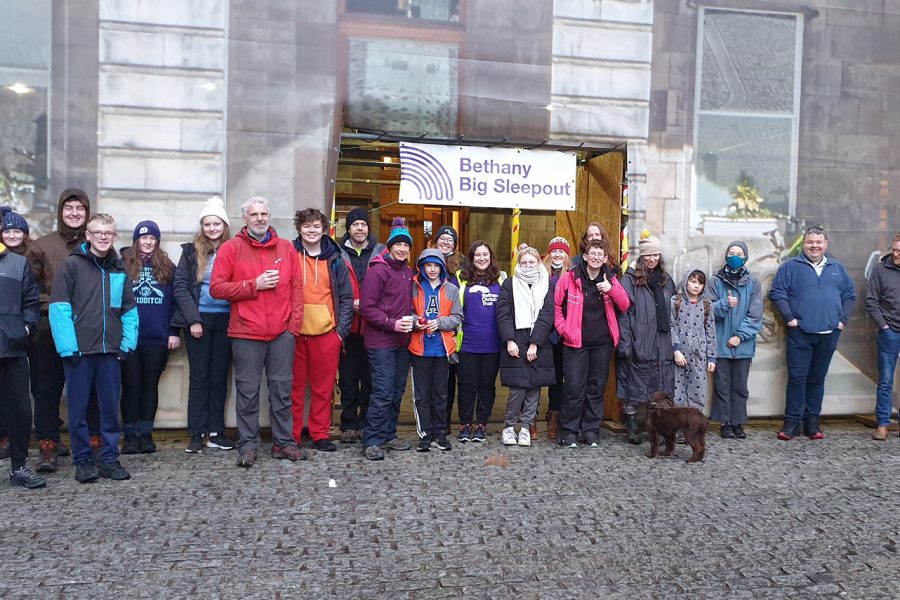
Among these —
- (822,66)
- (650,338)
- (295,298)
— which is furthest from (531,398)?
(822,66)

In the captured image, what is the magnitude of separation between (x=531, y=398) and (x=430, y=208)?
177 inches

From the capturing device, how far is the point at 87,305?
5.57 metres

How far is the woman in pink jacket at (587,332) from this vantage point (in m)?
6.90

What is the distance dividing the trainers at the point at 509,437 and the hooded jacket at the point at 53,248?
3849 millimetres

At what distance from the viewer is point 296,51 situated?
7.07m

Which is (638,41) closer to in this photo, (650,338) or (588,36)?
(588,36)

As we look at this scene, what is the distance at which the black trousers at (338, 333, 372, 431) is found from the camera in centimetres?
694

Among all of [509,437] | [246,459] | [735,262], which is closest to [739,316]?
[735,262]

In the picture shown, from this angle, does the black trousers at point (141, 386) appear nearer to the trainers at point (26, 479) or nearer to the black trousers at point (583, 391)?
the trainers at point (26, 479)

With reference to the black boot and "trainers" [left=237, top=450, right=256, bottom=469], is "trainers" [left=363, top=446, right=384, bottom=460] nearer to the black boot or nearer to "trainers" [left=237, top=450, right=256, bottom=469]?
"trainers" [left=237, top=450, right=256, bottom=469]

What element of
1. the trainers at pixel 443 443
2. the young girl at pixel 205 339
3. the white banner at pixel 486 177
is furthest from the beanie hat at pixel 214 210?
the trainers at pixel 443 443

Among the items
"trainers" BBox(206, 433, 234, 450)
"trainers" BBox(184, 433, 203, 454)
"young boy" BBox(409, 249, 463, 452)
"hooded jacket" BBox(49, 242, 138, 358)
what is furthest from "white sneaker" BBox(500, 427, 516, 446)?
"hooded jacket" BBox(49, 242, 138, 358)

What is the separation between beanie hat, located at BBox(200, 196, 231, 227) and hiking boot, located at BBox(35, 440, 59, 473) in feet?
6.94

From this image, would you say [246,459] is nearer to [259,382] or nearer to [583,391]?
[259,382]
